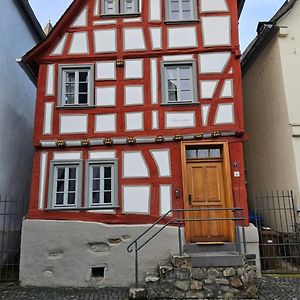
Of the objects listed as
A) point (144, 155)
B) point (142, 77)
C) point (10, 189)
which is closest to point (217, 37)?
point (142, 77)

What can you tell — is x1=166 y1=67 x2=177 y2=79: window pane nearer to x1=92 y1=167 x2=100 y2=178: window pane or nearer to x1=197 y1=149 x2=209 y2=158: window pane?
x1=197 y1=149 x2=209 y2=158: window pane

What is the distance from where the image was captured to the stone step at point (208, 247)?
374 inches

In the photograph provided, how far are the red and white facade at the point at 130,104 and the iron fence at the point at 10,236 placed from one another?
1604 millimetres

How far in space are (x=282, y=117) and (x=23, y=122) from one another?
8.48 metres

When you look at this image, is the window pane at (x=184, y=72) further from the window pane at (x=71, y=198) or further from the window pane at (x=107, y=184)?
the window pane at (x=71, y=198)

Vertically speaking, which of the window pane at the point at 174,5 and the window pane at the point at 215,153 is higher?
the window pane at the point at 174,5

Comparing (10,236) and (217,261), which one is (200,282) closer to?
(217,261)

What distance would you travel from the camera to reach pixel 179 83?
1087cm

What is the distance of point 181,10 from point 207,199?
5.49 m

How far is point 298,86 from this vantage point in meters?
11.6

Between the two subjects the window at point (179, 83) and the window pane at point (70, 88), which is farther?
the window pane at point (70, 88)

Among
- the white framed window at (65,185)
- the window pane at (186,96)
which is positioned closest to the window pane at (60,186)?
the white framed window at (65,185)

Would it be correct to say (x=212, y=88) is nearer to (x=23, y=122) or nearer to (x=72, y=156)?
(x=72, y=156)

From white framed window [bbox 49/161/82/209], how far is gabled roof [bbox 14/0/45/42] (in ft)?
20.9
